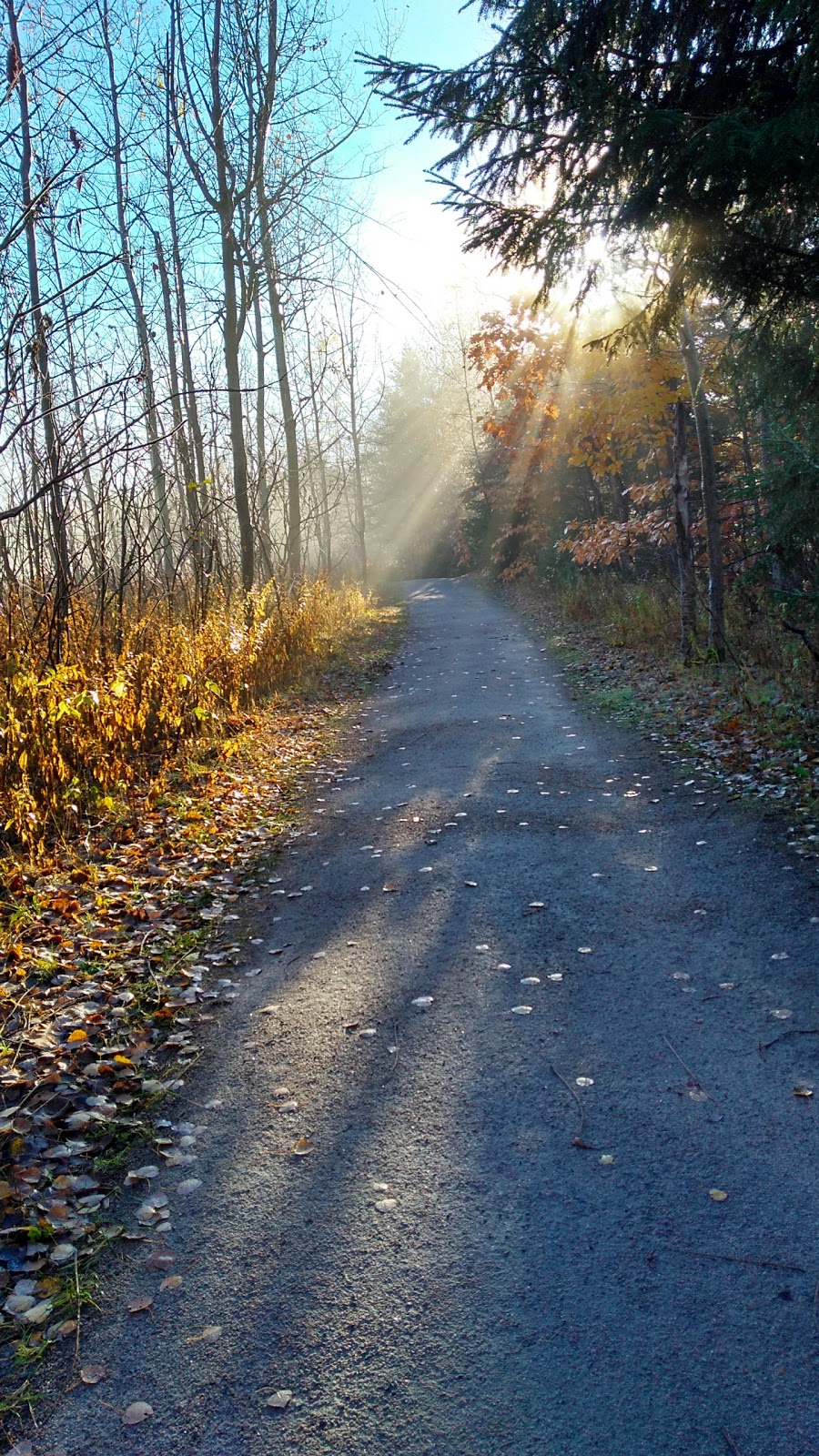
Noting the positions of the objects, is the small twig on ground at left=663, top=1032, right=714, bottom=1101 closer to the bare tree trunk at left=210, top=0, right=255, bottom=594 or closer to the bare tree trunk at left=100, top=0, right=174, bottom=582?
the bare tree trunk at left=100, top=0, right=174, bottom=582

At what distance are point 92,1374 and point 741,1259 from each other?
1.89m

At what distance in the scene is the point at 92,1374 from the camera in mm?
2486

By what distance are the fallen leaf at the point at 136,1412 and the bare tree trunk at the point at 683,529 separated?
1093cm

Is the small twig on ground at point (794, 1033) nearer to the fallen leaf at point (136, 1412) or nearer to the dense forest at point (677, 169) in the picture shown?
the fallen leaf at point (136, 1412)

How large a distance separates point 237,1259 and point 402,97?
632 cm

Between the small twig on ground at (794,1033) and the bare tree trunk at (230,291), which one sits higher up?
the bare tree trunk at (230,291)

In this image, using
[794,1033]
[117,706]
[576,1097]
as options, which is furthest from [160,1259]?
[117,706]

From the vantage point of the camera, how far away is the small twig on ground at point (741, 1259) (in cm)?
262

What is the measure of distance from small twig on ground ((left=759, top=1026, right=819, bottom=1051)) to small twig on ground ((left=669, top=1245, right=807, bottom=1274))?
124cm

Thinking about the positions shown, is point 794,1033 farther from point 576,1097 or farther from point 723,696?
point 723,696

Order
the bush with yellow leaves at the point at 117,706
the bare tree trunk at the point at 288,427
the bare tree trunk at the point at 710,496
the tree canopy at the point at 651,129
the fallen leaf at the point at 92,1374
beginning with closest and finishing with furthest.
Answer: the fallen leaf at the point at 92,1374 < the tree canopy at the point at 651,129 < the bush with yellow leaves at the point at 117,706 < the bare tree trunk at the point at 710,496 < the bare tree trunk at the point at 288,427

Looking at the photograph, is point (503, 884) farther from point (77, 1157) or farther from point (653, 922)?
point (77, 1157)

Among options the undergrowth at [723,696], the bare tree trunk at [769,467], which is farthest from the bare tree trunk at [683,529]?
the bare tree trunk at [769,467]

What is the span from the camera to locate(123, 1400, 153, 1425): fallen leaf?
2.34m
